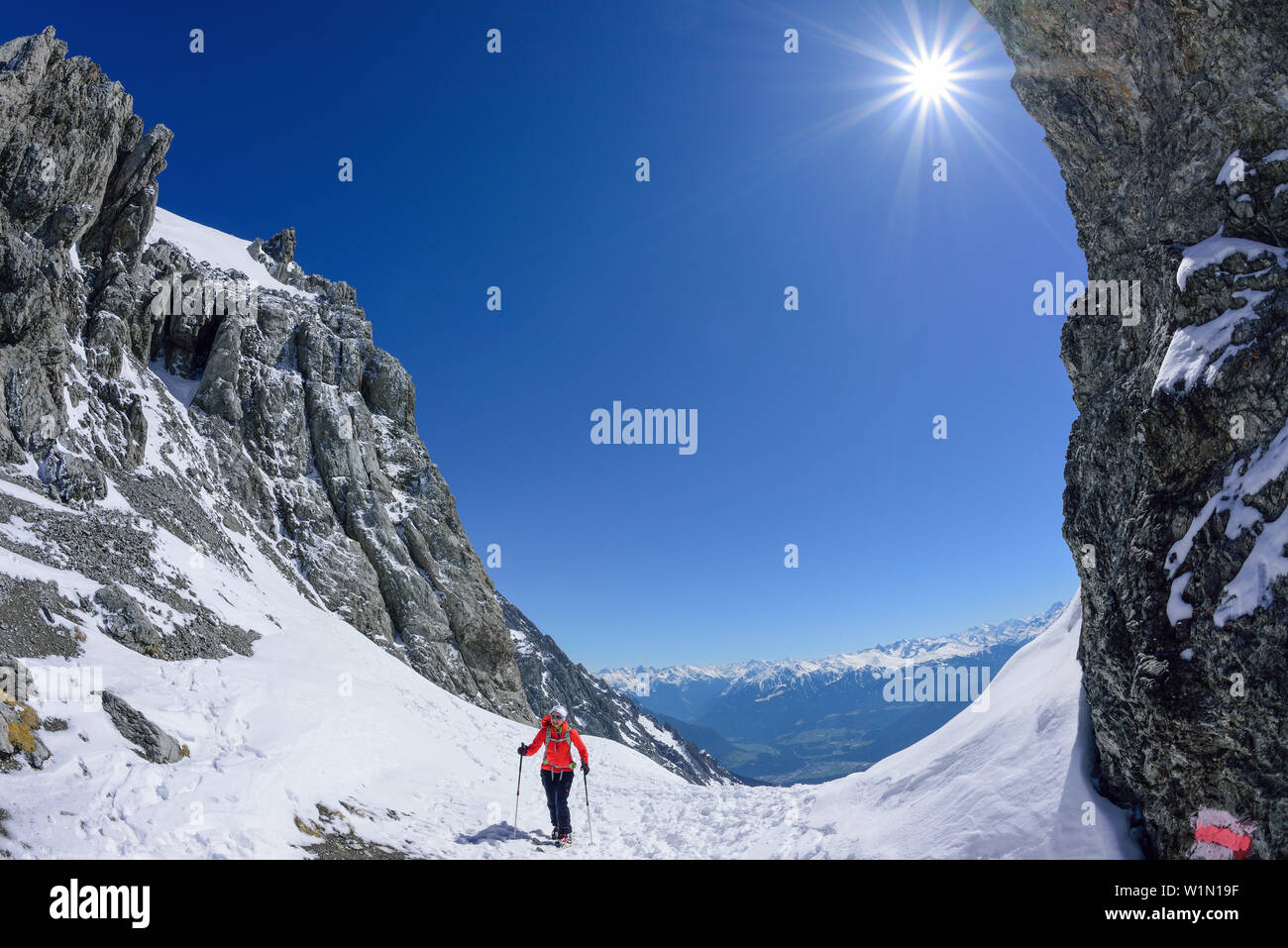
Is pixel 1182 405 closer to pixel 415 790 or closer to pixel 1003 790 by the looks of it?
pixel 1003 790

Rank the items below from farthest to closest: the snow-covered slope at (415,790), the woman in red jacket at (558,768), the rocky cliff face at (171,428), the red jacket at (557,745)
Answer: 1. the rocky cliff face at (171,428)
2. the red jacket at (557,745)
3. the woman in red jacket at (558,768)
4. the snow-covered slope at (415,790)

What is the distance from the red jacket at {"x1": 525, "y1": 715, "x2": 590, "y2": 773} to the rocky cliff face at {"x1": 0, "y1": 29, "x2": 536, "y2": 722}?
11055 mm

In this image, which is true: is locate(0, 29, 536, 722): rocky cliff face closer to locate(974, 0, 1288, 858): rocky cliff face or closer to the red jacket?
the red jacket

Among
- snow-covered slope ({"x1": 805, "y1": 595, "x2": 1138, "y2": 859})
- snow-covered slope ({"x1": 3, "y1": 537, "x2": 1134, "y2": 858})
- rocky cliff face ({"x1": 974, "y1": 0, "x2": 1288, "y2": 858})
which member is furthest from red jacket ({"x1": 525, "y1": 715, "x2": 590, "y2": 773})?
rocky cliff face ({"x1": 974, "y1": 0, "x2": 1288, "y2": 858})

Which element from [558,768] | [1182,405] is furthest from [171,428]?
[1182,405]

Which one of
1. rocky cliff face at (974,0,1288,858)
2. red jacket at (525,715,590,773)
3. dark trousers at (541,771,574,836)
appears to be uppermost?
rocky cliff face at (974,0,1288,858)

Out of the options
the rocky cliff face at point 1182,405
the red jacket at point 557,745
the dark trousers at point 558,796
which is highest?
the rocky cliff face at point 1182,405

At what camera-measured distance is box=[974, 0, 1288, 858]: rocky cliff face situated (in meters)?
8.87

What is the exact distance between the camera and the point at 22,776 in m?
8.28

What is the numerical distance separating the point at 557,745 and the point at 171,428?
1307 inches

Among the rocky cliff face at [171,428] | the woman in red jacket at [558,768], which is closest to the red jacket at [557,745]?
the woman in red jacket at [558,768]

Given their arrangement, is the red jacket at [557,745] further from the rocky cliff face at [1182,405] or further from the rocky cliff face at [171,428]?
the rocky cliff face at [171,428]

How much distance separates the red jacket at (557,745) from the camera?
511 inches
